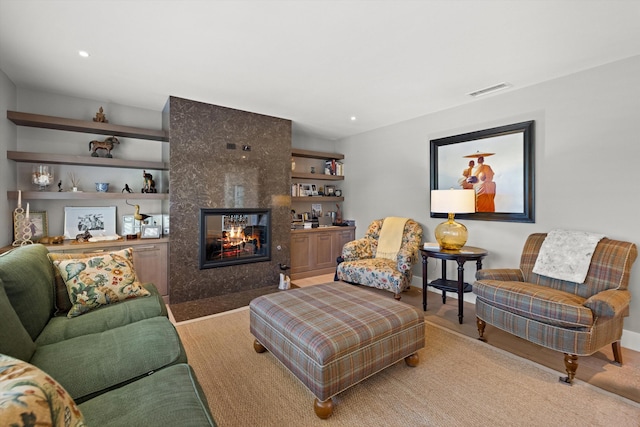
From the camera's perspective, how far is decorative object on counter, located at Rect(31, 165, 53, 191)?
326 cm

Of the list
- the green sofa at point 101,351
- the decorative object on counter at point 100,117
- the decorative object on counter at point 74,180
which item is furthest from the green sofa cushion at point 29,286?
the decorative object on counter at point 100,117

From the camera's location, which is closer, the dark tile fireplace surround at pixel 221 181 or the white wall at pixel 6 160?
the white wall at pixel 6 160

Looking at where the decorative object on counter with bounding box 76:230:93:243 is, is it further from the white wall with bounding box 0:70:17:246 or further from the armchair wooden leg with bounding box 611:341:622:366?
the armchair wooden leg with bounding box 611:341:622:366

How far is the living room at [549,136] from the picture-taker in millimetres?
2605

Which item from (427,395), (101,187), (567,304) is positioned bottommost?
(427,395)

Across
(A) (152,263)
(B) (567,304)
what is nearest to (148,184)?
(A) (152,263)

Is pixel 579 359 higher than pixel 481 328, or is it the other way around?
pixel 481 328

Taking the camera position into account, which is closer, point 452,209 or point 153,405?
point 153,405

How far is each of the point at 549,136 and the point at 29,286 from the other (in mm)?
4443

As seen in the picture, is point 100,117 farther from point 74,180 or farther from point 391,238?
point 391,238

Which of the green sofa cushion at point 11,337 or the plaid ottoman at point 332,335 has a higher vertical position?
the green sofa cushion at point 11,337

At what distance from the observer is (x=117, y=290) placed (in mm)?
2201

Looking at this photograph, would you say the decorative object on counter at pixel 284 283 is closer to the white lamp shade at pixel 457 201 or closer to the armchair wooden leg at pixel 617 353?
the white lamp shade at pixel 457 201

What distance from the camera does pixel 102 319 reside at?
6.26 ft
